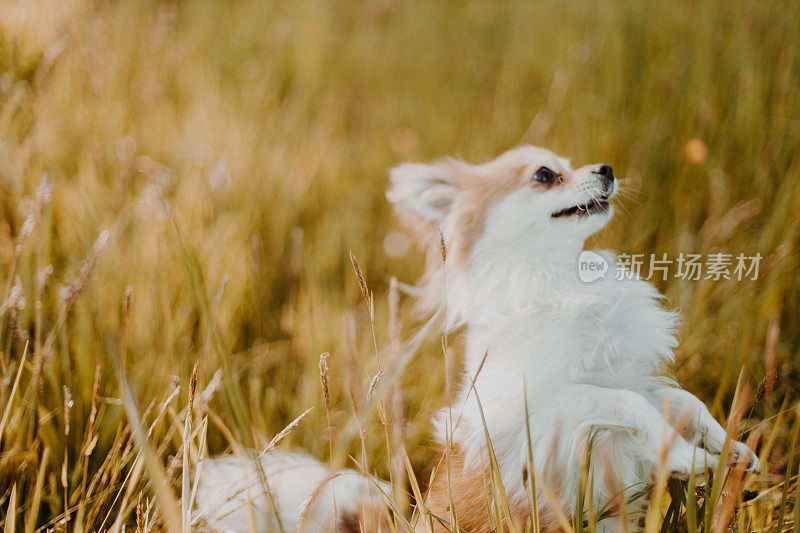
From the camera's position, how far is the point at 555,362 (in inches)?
44.8

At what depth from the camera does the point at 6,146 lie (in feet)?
6.55

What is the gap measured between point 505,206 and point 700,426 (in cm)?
72

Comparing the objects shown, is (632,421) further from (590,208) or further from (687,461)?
(590,208)

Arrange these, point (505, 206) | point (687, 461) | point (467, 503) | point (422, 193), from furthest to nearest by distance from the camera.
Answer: point (422, 193) < point (505, 206) < point (467, 503) < point (687, 461)

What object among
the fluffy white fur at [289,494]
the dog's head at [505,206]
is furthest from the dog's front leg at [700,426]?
the fluffy white fur at [289,494]

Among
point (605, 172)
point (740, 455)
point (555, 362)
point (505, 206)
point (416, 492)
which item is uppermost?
point (605, 172)

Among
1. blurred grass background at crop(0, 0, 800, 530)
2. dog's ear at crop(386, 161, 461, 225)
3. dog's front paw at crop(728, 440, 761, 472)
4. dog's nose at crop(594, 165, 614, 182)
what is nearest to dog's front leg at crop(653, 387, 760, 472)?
dog's front paw at crop(728, 440, 761, 472)

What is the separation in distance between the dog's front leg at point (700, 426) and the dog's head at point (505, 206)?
39 cm

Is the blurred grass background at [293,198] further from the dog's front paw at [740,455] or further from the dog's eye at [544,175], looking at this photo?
the dog's eye at [544,175]

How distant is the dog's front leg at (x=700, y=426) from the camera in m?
1.02

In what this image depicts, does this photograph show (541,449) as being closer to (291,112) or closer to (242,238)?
(242,238)

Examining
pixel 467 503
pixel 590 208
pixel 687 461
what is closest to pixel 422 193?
pixel 590 208

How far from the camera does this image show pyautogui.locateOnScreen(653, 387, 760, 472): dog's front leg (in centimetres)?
102

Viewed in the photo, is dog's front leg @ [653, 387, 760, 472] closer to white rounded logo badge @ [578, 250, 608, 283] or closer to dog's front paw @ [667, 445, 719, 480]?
dog's front paw @ [667, 445, 719, 480]
